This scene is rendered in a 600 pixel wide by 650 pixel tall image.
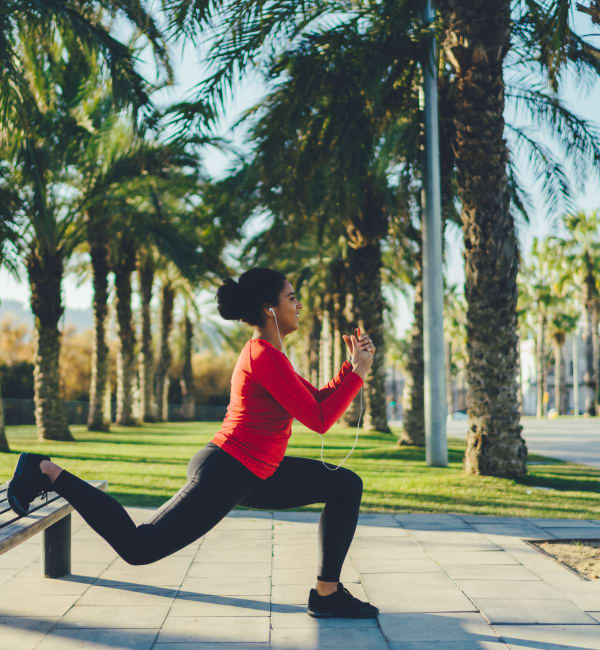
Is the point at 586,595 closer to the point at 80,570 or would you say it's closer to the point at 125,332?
the point at 80,570

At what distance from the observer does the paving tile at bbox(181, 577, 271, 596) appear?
4.31 m

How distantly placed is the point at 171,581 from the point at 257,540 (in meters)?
1.32

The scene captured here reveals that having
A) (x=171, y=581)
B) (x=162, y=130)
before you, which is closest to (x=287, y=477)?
(x=171, y=581)

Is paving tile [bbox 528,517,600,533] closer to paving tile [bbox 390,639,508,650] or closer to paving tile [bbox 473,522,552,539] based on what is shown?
paving tile [bbox 473,522,552,539]

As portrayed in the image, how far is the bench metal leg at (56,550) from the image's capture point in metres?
4.50

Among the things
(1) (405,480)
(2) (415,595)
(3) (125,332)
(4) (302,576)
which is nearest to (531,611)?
(2) (415,595)

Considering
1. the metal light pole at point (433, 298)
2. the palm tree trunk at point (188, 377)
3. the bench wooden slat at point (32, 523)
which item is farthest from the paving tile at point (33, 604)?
the palm tree trunk at point (188, 377)

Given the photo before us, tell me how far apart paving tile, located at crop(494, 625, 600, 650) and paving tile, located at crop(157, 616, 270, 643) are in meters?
1.14

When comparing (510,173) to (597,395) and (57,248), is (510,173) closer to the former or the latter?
(57,248)

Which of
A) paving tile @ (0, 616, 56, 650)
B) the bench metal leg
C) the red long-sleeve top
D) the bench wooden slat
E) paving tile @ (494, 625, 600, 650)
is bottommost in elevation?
paving tile @ (494, 625, 600, 650)

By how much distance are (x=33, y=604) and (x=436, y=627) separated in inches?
82.3

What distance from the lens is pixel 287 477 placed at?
3.70 metres

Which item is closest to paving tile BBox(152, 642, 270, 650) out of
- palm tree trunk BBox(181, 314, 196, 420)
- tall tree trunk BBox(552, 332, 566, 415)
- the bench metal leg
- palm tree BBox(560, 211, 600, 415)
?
the bench metal leg

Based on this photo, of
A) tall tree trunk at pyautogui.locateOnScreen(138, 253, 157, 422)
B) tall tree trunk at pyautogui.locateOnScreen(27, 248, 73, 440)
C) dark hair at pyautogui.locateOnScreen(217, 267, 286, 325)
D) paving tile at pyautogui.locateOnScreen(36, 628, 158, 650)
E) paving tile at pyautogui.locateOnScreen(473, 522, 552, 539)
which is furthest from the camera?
tall tree trunk at pyautogui.locateOnScreen(138, 253, 157, 422)
